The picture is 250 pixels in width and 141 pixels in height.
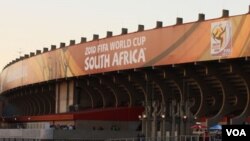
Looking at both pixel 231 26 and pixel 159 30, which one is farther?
pixel 159 30

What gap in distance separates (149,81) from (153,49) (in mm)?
7876

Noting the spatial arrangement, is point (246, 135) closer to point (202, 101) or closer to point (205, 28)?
point (205, 28)

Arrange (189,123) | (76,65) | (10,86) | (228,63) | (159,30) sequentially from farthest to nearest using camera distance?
(10,86) → (76,65) → (159,30) → (228,63) → (189,123)

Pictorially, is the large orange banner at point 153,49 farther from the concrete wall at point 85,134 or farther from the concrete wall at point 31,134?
the concrete wall at point 31,134

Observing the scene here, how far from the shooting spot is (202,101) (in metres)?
71.6

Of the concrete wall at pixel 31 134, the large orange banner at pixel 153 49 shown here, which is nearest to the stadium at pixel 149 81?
the large orange banner at pixel 153 49

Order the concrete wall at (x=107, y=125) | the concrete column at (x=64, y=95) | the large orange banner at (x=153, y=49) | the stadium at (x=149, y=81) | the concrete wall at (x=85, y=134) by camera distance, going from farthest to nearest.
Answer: the concrete column at (x=64, y=95)
the concrete wall at (x=107, y=125)
the stadium at (x=149, y=81)
the concrete wall at (x=85, y=134)
the large orange banner at (x=153, y=49)

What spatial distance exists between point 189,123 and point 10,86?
220 ft

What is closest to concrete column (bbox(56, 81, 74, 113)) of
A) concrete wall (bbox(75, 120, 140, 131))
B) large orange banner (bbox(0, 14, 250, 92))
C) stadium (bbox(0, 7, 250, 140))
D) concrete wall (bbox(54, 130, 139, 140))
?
stadium (bbox(0, 7, 250, 140))

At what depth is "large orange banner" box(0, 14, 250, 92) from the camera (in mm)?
60344

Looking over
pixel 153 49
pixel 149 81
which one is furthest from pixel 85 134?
pixel 149 81

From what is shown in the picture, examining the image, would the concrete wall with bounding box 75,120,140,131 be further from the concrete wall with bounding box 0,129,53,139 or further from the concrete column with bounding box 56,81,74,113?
the concrete column with bounding box 56,81,74,113

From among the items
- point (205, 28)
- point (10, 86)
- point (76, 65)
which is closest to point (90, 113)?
point (76, 65)

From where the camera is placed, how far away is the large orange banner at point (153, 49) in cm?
6034
